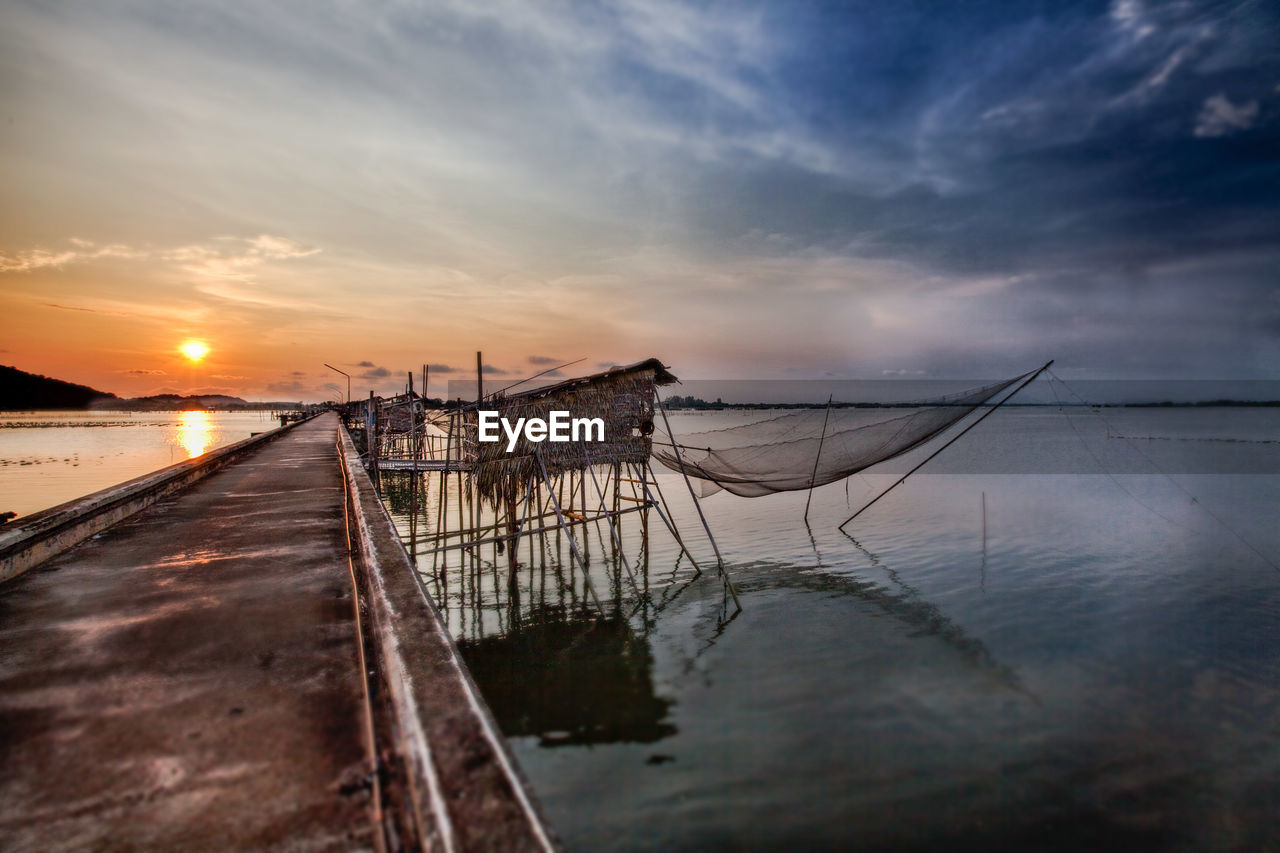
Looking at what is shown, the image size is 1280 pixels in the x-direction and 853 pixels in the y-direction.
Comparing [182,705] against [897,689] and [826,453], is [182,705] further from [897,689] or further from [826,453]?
[826,453]

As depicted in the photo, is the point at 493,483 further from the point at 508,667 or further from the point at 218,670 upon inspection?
the point at 218,670

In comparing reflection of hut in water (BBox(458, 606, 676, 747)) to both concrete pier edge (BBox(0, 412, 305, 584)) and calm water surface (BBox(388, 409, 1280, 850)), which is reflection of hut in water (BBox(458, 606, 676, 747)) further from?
concrete pier edge (BBox(0, 412, 305, 584))

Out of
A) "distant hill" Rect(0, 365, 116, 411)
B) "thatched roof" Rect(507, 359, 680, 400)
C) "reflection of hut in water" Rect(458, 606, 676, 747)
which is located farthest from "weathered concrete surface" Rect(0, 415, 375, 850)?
"distant hill" Rect(0, 365, 116, 411)

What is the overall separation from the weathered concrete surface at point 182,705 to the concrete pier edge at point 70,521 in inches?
7.0

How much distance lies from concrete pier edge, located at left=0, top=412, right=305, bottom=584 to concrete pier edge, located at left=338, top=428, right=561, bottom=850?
304cm

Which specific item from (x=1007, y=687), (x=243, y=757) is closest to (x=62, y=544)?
(x=243, y=757)

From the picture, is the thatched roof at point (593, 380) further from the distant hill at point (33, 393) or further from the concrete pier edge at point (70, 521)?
the distant hill at point (33, 393)

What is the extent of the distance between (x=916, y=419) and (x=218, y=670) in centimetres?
1049

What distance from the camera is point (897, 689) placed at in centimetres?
559

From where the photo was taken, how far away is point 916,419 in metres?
10.6

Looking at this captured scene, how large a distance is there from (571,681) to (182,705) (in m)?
3.75

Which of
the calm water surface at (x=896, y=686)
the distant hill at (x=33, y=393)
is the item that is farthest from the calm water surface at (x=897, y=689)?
the distant hill at (x=33, y=393)

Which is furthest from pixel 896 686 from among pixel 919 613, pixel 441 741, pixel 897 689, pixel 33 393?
pixel 33 393

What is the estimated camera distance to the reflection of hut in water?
4.95m
